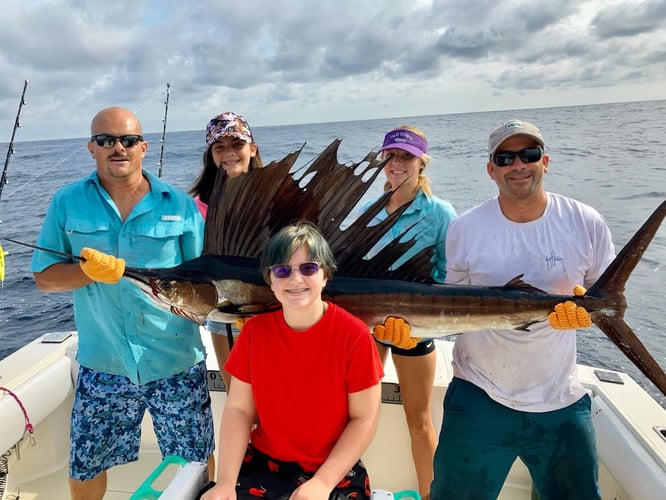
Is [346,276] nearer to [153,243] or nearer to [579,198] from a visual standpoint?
[153,243]

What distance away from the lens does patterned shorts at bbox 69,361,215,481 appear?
6.53 ft

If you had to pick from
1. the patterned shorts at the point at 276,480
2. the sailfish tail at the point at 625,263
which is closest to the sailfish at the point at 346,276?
the sailfish tail at the point at 625,263

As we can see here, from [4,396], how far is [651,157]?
2059 cm

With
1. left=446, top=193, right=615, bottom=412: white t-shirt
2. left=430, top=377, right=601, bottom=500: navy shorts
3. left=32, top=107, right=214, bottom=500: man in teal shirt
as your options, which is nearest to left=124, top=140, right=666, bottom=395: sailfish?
left=446, top=193, right=615, bottom=412: white t-shirt

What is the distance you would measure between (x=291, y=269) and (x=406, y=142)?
1.18 m

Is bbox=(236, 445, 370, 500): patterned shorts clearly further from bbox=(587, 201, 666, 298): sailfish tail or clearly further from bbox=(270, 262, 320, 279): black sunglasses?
bbox=(587, 201, 666, 298): sailfish tail

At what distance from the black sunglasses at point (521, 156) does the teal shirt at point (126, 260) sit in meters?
1.29

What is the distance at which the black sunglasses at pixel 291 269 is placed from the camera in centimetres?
145

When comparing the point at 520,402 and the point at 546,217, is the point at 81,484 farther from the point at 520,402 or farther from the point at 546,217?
the point at 546,217

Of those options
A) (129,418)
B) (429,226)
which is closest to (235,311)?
(129,418)

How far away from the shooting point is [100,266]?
63.4 inches

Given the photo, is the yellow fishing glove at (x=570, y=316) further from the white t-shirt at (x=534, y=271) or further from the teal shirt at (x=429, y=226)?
the teal shirt at (x=429, y=226)

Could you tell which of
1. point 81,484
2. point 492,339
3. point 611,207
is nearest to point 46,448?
point 81,484

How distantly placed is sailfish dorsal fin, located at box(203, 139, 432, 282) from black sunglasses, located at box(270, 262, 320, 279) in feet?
1.67
